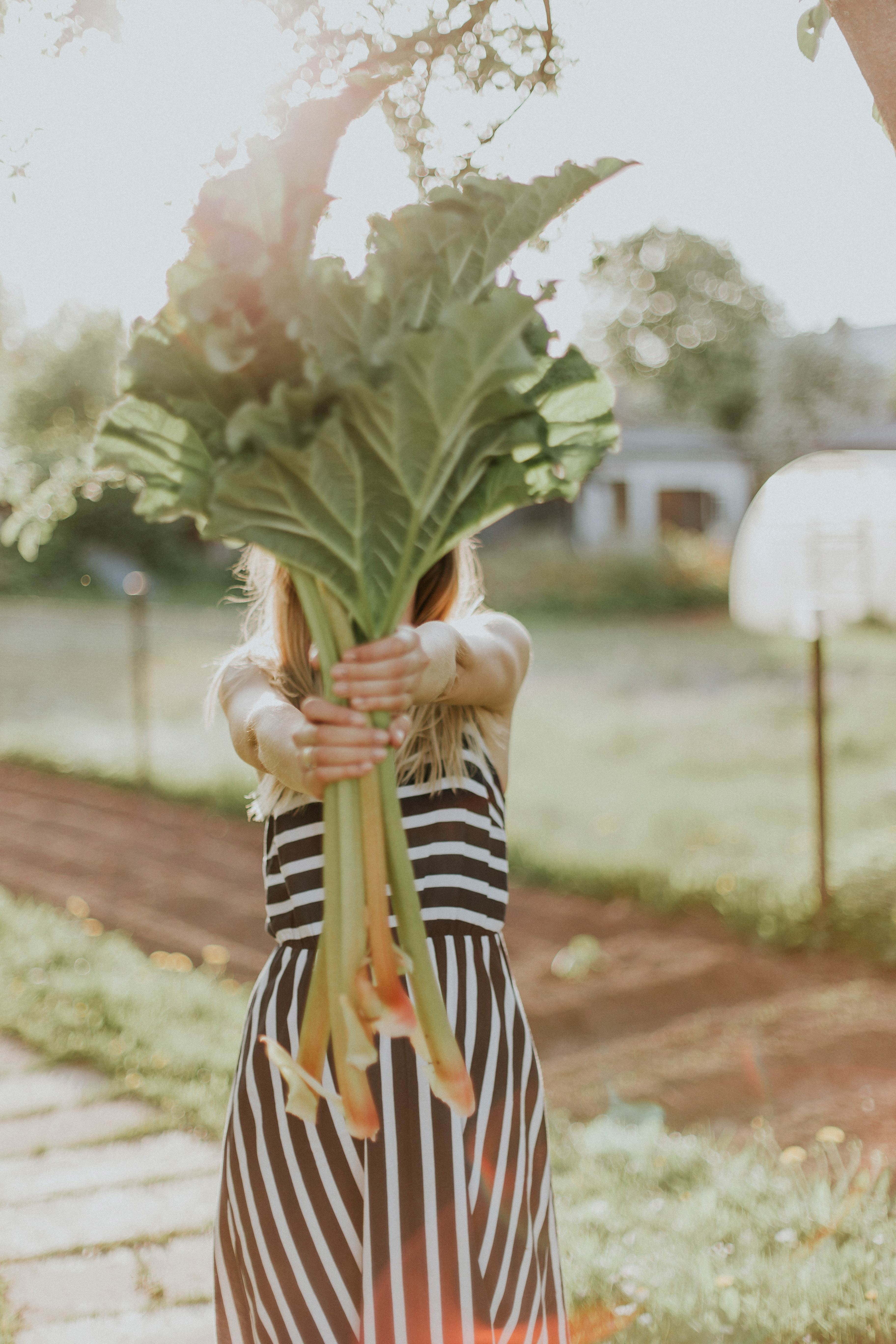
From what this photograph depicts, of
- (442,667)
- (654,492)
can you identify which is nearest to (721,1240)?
(442,667)

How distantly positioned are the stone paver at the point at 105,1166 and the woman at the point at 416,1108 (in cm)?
160

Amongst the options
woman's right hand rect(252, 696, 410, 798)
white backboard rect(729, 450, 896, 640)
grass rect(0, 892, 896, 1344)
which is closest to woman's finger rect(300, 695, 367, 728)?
woman's right hand rect(252, 696, 410, 798)

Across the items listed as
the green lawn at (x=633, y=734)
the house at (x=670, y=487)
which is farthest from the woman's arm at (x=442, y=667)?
the house at (x=670, y=487)

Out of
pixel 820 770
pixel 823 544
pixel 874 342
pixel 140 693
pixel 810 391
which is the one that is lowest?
pixel 820 770

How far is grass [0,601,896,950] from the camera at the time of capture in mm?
6277

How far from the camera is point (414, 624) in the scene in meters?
1.84

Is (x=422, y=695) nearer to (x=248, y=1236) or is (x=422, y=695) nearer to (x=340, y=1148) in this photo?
(x=340, y=1148)

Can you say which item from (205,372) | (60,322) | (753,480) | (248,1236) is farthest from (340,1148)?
(753,480)

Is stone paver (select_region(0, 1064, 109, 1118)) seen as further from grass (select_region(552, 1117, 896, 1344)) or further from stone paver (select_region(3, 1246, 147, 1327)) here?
→ grass (select_region(552, 1117, 896, 1344))

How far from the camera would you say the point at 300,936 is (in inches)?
69.3

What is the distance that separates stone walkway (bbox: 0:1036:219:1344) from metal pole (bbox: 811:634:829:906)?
129 inches

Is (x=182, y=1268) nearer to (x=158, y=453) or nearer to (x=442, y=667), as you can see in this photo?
(x=442, y=667)

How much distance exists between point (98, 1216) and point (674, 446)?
1161 inches

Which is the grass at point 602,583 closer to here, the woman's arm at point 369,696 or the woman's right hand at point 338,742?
the woman's arm at point 369,696
